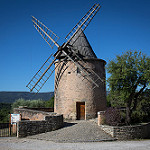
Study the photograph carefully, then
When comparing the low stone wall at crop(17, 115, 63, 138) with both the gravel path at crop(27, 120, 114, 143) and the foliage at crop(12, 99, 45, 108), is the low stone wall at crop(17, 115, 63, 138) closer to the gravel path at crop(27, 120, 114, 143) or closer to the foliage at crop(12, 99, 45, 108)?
the gravel path at crop(27, 120, 114, 143)

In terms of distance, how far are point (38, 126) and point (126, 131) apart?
523 cm

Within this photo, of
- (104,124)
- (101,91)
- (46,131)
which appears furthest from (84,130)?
(101,91)

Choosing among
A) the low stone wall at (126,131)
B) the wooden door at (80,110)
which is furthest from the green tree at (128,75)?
the wooden door at (80,110)

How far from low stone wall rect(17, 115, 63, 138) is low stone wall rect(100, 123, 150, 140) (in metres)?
2.95

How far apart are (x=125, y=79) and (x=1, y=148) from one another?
849 centimetres

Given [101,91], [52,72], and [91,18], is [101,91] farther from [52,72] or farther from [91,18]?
[91,18]

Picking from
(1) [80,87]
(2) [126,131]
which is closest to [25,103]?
(1) [80,87]

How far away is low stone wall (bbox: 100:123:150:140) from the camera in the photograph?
9.76 meters

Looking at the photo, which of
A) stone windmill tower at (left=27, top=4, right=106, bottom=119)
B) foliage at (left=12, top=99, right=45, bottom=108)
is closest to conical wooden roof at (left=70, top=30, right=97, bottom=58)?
stone windmill tower at (left=27, top=4, right=106, bottom=119)

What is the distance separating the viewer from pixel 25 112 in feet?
43.9

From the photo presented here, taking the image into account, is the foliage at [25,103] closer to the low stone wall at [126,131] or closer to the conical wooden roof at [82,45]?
the conical wooden roof at [82,45]

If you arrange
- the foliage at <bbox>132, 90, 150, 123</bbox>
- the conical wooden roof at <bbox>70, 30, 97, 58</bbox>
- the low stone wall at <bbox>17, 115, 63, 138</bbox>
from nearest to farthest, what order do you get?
1. the low stone wall at <bbox>17, 115, 63, 138</bbox>
2. the foliage at <bbox>132, 90, 150, 123</bbox>
3. the conical wooden roof at <bbox>70, 30, 97, 58</bbox>

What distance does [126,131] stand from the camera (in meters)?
9.95

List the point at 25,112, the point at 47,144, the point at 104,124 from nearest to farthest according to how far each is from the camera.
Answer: the point at 47,144
the point at 104,124
the point at 25,112
